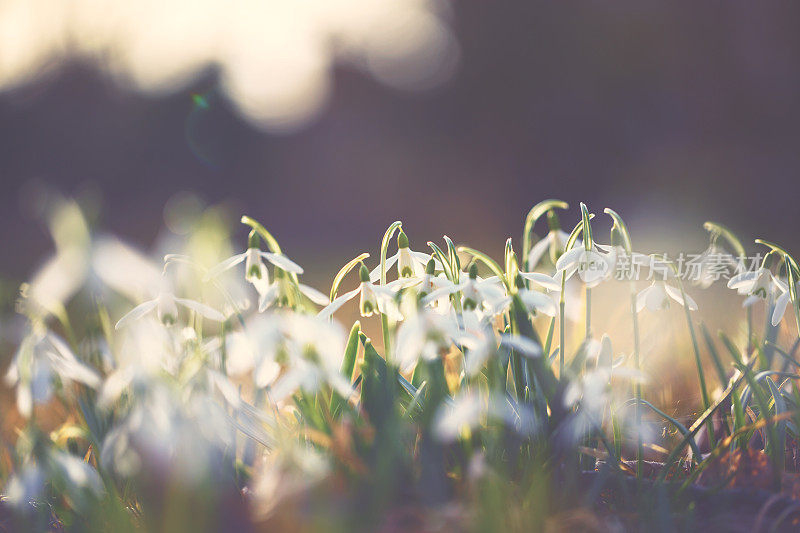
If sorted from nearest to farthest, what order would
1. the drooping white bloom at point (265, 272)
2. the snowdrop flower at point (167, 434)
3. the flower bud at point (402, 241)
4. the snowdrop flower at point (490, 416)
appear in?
the snowdrop flower at point (167, 434) < the snowdrop flower at point (490, 416) < the drooping white bloom at point (265, 272) < the flower bud at point (402, 241)

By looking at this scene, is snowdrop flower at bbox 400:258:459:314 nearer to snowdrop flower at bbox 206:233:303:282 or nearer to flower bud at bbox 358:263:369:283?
flower bud at bbox 358:263:369:283

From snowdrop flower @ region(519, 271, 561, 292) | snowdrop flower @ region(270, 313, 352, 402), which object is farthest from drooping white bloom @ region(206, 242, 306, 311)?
snowdrop flower @ region(519, 271, 561, 292)

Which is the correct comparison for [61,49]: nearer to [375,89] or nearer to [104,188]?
[104,188]

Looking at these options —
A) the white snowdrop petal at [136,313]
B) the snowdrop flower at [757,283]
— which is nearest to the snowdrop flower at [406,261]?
the white snowdrop petal at [136,313]

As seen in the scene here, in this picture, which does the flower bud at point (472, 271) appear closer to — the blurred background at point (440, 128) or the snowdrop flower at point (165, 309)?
the snowdrop flower at point (165, 309)

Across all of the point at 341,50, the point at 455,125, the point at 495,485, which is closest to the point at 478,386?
the point at 495,485

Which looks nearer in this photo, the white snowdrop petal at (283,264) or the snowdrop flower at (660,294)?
the white snowdrop petal at (283,264)
